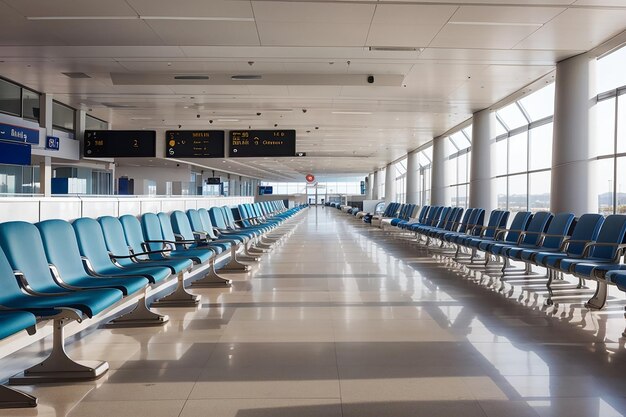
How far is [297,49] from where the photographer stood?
741 centimetres

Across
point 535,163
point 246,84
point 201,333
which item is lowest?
point 201,333

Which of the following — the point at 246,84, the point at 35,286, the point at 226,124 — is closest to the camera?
the point at 35,286

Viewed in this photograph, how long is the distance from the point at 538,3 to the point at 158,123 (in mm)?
11596

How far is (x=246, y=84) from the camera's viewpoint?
364 inches

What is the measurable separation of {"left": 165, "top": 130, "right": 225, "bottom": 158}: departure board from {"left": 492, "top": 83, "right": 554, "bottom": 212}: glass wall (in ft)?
21.2

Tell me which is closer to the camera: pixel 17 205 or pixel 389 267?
pixel 17 205

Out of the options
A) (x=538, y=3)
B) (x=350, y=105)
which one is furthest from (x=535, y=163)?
(x=538, y=3)

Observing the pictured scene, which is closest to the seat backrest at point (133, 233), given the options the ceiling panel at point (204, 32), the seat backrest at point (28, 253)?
the seat backrest at point (28, 253)

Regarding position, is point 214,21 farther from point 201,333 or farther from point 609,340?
point 609,340

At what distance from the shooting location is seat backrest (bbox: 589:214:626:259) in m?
4.87

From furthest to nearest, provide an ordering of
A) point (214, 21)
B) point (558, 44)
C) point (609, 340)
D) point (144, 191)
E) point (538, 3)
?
point (144, 191) < point (558, 44) < point (214, 21) < point (538, 3) < point (609, 340)

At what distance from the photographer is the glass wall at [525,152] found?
36.9 feet

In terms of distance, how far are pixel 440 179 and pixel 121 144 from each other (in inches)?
366

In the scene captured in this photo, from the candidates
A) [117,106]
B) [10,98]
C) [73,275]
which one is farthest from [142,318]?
[117,106]
